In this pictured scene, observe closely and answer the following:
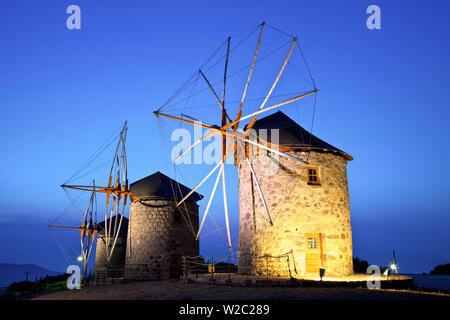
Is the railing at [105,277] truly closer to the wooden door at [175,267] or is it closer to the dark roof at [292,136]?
the wooden door at [175,267]

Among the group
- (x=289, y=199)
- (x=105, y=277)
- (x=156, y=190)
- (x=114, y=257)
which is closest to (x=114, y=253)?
(x=114, y=257)

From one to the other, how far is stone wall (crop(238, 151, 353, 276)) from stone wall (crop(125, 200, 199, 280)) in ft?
23.1

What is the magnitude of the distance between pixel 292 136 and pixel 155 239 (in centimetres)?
1107

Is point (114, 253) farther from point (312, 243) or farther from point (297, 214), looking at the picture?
point (312, 243)

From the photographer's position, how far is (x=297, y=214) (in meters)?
13.9

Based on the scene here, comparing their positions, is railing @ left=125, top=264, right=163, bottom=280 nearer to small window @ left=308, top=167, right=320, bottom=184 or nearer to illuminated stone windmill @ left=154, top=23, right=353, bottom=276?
illuminated stone windmill @ left=154, top=23, right=353, bottom=276

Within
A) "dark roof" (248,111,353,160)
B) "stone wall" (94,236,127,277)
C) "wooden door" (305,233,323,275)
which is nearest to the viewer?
"wooden door" (305,233,323,275)

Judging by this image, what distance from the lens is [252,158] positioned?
1570 cm

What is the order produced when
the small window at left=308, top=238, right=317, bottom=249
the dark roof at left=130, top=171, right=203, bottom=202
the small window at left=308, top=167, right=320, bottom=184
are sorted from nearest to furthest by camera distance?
the small window at left=308, top=238, right=317, bottom=249
the small window at left=308, top=167, right=320, bottom=184
the dark roof at left=130, top=171, right=203, bottom=202

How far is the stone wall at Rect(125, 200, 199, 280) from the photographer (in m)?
20.6

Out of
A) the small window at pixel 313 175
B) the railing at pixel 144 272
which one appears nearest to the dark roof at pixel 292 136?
the small window at pixel 313 175

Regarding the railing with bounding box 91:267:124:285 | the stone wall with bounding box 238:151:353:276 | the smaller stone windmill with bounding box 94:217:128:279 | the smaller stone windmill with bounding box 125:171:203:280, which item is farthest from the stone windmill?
the smaller stone windmill with bounding box 94:217:128:279
